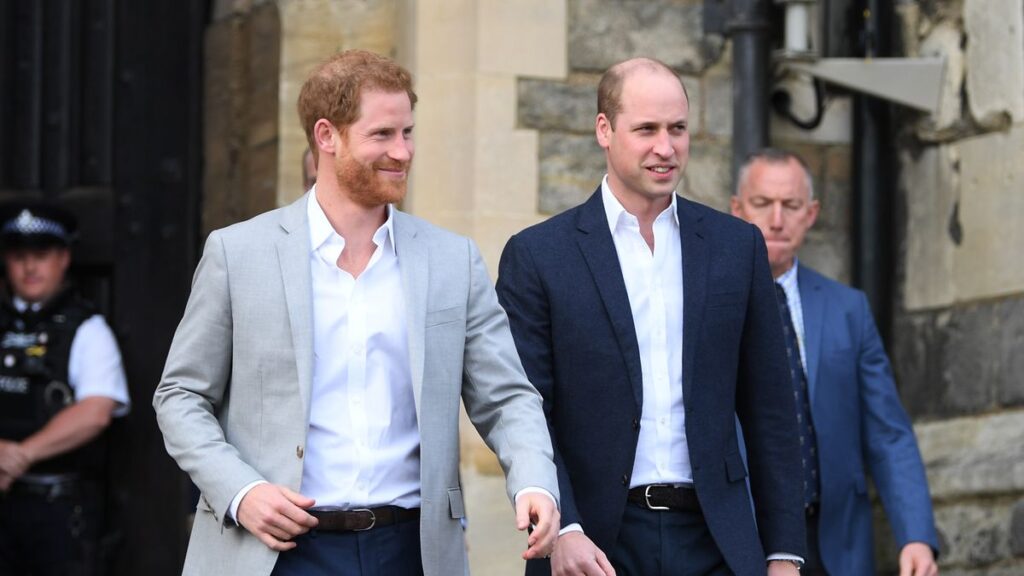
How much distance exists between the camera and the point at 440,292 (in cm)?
388

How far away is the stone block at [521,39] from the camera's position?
20.9ft

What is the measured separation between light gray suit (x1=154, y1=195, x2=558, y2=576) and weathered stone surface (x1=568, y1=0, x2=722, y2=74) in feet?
8.80

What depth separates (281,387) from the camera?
3.74 metres

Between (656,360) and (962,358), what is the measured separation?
→ 8.01ft

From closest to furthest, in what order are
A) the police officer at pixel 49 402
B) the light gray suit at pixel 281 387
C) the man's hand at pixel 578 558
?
the light gray suit at pixel 281 387 < the man's hand at pixel 578 558 < the police officer at pixel 49 402

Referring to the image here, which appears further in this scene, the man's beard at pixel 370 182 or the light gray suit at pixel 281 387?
the man's beard at pixel 370 182

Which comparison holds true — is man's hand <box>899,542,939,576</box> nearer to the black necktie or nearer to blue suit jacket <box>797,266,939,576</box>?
blue suit jacket <box>797,266,939,576</box>

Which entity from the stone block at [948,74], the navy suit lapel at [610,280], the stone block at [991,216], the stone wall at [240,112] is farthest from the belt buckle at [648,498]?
the stone wall at [240,112]

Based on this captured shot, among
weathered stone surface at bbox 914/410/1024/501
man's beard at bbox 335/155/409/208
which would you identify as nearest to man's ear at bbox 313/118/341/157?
man's beard at bbox 335/155/409/208

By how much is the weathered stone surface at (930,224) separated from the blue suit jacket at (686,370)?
2.29 metres

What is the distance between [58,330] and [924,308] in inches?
119

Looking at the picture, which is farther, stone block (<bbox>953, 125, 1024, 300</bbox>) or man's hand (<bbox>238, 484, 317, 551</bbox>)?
stone block (<bbox>953, 125, 1024, 300</bbox>)

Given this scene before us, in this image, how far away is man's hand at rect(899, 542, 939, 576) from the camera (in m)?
5.54

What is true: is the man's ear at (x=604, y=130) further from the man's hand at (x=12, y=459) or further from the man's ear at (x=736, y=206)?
the man's hand at (x=12, y=459)
